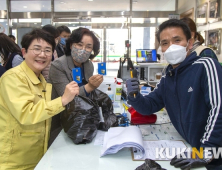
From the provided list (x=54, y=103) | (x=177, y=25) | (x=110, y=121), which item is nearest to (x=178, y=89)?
(x=177, y=25)

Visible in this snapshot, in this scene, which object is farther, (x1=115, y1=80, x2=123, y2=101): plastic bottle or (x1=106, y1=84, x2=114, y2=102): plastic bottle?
(x1=115, y1=80, x2=123, y2=101): plastic bottle

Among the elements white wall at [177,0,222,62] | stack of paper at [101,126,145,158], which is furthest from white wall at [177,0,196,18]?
stack of paper at [101,126,145,158]

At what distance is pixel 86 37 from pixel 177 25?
82cm

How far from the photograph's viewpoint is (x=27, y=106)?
1204 millimetres

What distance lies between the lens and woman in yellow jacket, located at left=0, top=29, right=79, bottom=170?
1.21 metres

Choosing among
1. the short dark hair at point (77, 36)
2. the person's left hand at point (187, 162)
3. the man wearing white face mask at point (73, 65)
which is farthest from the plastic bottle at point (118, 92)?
the person's left hand at point (187, 162)

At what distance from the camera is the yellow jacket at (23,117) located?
47.6 inches

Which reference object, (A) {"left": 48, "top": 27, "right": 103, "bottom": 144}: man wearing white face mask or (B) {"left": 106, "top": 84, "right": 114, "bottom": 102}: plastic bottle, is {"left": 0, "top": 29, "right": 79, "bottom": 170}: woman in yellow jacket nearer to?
(A) {"left": 48, "top": 27, "right": 103, "bottom": 144}: man wearing white face mask

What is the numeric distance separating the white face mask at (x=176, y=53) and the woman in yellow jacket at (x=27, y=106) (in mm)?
666

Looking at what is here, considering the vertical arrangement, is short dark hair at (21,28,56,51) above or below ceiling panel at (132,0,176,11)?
below

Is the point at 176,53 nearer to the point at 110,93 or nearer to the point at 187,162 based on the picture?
the point at 187,162

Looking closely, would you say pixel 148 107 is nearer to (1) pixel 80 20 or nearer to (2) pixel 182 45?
(2) pixel 182 45

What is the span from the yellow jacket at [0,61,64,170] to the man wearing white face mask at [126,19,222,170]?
2.07ft

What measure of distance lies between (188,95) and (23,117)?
102 centimetres
